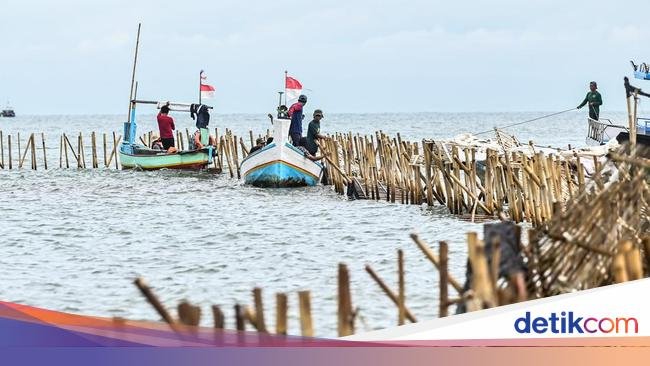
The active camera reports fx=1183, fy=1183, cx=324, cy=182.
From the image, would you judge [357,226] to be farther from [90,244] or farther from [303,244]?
[90,244]

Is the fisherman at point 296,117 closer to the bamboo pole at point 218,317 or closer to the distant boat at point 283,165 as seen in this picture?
the distant boat at point 283,165

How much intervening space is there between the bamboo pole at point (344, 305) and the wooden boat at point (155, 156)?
24392 millimetres

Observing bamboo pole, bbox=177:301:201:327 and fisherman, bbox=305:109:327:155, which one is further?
fisherman, bbox=305:109:327:155

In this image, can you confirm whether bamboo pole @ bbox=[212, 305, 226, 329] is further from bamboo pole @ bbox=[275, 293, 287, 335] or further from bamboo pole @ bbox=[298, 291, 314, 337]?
bamboo pole @ bbox=[298, 291, 314, 337]

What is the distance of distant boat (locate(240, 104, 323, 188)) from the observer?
26016 millimetres

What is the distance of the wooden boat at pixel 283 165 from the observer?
26016mm

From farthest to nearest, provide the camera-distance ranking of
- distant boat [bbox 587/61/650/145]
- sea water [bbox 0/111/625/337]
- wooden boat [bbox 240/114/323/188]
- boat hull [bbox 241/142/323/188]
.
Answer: boat hull [bbox 241/142/323/188] < wooden boat [bbox 240/114/323/188] < distant boat [bbox 587/61/650/145] < sea water [bbox 0/111/625/337]

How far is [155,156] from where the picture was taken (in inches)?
1247

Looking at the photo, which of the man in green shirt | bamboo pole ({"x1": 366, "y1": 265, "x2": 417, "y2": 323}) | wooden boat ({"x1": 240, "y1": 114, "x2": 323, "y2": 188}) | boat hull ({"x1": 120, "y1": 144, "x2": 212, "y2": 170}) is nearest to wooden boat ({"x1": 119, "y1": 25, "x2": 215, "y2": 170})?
boat hull ({"x1": 120, "y1": 144, "x2": 212, "y2": 170})

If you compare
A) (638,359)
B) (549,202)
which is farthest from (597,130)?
(638,359)

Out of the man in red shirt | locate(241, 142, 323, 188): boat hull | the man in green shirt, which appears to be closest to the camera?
locate(241, 142, 323, 188): boat hull

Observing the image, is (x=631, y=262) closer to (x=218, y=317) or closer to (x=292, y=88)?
(x=218, y=317)

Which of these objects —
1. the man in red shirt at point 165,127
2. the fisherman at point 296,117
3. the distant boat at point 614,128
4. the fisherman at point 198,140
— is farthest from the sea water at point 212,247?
the distant boat at point 614,128

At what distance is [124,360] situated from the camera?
607 cm
